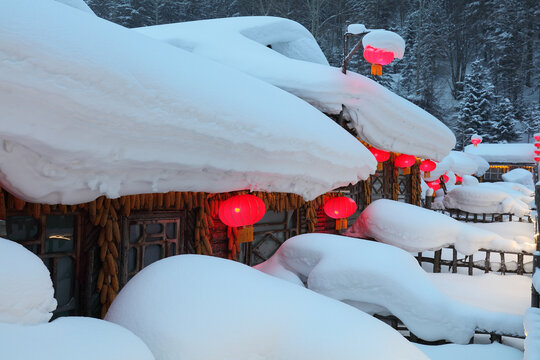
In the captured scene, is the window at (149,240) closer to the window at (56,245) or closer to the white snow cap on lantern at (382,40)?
the window at (56,245)

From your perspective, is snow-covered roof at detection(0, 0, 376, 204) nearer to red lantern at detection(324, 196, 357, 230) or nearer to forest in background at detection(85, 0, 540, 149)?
red lantern at detection(324, 196, 357, 230)

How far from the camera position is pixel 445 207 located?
20.6m

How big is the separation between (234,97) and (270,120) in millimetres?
629

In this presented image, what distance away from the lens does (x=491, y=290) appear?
7977 millimetres

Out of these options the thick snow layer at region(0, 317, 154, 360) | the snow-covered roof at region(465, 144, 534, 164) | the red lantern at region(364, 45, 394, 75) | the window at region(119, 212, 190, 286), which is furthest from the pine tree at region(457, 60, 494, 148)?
the thick snow layer at region(0, 317, 154, 360)

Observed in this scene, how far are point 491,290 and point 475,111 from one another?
102 feet

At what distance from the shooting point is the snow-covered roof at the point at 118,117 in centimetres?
352

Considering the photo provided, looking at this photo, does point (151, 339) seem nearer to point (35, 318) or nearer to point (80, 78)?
point (35, 318)

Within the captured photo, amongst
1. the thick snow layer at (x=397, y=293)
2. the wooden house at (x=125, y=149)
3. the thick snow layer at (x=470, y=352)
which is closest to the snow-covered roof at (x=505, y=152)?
the wooden house at (x=125, y=149)

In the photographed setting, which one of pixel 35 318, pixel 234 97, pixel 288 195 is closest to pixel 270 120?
pixel 234 97

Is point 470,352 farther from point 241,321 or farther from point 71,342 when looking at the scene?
point 71,342

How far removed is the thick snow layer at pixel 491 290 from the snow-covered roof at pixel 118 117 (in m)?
4.30

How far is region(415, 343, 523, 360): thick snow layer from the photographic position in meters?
5.59

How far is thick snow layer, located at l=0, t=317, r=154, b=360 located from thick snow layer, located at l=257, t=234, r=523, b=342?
3917 millimetres
